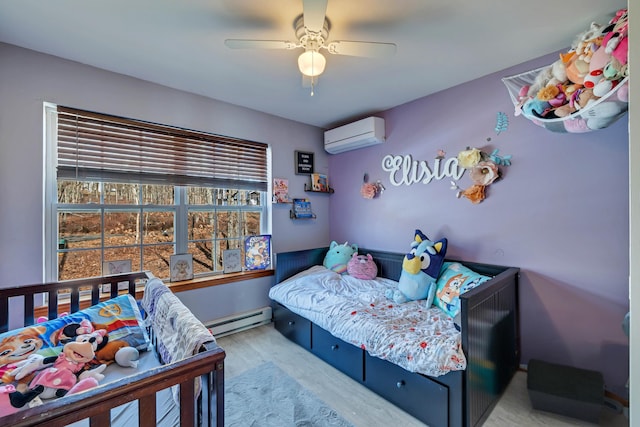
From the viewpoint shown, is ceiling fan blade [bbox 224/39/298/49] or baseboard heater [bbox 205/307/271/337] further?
baseboard heater [bbox 205/307/271/337]

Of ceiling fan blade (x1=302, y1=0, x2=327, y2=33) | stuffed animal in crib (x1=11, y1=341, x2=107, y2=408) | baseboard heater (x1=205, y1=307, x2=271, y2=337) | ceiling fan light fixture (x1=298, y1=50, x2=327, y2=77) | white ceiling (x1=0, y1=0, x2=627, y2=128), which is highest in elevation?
white ceiling (x1=0, y1=0, x2=627, y2=128)

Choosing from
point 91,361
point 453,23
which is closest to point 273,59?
point 453,23

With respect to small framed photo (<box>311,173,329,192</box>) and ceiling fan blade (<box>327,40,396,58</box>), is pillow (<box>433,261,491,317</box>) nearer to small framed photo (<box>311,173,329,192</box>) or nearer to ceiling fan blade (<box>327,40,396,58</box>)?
ceiling fan blade (<box>327,40,396,58</box>)

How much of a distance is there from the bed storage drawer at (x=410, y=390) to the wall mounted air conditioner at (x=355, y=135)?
6.78 ft

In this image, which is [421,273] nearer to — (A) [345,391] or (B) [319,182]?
(A) [345,391]

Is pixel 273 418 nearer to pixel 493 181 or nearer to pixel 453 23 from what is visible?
pixel 493 181

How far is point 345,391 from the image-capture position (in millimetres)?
1842

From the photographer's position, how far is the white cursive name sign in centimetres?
240

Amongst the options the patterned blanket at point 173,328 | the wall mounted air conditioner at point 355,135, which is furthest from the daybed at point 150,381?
the wall mounted air conditioner at point 355,135

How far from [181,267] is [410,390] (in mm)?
2088

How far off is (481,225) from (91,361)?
263 centimetres

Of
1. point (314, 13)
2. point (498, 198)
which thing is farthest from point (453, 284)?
point (314, 13)

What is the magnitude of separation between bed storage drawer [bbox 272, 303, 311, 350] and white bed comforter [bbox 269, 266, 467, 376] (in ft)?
0.34

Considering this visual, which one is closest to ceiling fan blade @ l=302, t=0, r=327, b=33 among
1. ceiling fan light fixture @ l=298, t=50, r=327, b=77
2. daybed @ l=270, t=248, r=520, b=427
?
ceiling fan light fixture @ l=298, t=50, r=327, b=77
